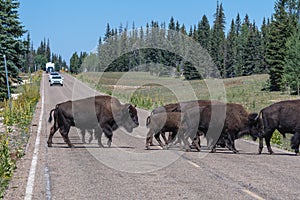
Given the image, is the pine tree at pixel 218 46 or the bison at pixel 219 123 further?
the pine tree at pixel 218 46

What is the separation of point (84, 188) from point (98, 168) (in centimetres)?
260

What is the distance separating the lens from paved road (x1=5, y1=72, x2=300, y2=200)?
31.0ft

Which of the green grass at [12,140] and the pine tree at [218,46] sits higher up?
the pine tree at [218,46]

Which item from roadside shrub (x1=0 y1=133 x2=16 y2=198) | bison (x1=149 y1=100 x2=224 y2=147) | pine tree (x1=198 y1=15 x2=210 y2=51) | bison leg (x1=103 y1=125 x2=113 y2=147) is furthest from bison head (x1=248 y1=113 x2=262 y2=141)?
pine tree (x1=198 y1=15 x2=210 y2=51)

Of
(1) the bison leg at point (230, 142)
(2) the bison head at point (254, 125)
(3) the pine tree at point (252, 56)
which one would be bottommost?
(1) the bison leg at point (230, 142)

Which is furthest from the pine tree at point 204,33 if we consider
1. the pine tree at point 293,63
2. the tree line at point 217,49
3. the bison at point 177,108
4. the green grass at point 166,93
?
the bison at point 177,108

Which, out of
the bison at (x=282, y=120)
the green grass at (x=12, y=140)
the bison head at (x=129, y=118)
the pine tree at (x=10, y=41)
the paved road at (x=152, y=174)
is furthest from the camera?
the pine tree at (x=10, y=41)

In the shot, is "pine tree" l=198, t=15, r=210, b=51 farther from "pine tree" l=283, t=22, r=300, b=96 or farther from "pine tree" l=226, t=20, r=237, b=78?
"pine tree" l=283, t=22, r=300, b=96

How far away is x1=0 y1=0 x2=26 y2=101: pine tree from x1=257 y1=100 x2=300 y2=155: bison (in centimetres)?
2606

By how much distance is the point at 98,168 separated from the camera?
41.2ft

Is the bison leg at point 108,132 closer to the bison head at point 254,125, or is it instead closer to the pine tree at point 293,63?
the bison head at point 254,125

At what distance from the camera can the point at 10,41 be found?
39.9 m

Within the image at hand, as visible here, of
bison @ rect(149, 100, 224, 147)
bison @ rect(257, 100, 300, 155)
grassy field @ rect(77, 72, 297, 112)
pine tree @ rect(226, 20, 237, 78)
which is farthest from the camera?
pine tree @ rect(226, 20, 237, 78)

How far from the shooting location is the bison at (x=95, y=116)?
17.5 m
